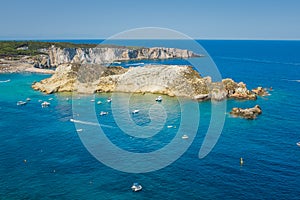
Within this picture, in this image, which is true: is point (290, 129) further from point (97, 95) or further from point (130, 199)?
point (97, 95)

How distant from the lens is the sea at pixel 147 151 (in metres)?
42.0

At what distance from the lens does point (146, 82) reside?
10331 cm

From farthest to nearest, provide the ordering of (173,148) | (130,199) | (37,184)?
(173,148), (37,184), (130,199)

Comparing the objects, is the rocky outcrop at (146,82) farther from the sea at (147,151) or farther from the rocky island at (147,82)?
the sea at (147,151)

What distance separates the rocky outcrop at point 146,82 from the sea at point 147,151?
6.26 m

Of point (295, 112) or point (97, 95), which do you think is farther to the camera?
point (97, 95)

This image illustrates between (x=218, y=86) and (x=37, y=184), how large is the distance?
65.4 meters

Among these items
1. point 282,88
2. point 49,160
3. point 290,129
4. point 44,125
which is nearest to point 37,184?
point 49,160

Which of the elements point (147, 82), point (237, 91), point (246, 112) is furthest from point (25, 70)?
point (246, 112)

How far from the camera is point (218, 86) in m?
95.4

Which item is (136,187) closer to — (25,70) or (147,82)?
(147,82)

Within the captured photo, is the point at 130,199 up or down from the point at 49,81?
down

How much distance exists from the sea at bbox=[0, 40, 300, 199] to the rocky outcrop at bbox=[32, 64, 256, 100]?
20.5 feet

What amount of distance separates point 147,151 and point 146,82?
167 ft
